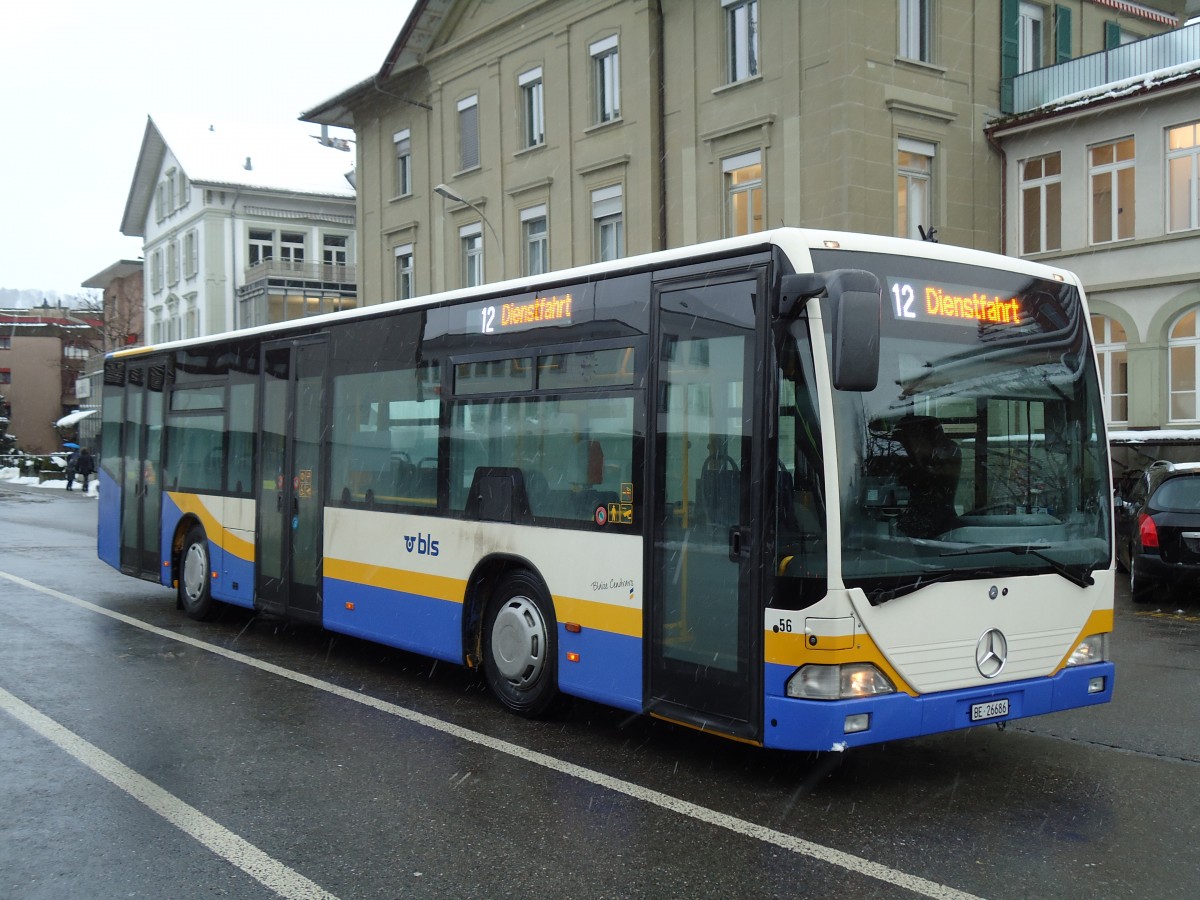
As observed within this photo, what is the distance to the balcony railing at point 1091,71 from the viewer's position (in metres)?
24.7

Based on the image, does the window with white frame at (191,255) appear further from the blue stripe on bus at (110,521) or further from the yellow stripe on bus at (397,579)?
the yellow stripe on bus at (397,579)

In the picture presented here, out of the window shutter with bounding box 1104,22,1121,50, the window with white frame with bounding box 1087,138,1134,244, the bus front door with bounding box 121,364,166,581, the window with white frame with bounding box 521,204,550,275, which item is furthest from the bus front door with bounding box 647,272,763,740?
the window shutter with bounding box 1104,22,1121,50

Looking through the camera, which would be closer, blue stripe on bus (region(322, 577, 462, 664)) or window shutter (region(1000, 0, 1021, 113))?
blue stripe on bus (region(322, 577, 462, 664))

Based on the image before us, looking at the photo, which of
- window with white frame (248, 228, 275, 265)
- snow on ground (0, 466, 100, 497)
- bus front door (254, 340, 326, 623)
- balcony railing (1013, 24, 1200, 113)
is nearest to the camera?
bus front door (254, 340, 326, 623)

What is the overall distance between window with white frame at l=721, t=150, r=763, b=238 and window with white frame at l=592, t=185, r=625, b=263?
2.84m

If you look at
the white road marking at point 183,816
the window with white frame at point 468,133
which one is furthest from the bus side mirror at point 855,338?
the window with white frame at point 468,133

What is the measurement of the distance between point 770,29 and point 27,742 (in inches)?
Answer: 784

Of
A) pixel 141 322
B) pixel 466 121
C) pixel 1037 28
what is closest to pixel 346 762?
pixel 1037 28

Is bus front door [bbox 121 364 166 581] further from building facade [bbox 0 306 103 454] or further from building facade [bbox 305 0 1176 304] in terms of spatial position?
building facade [bbox 0 306 103 454]

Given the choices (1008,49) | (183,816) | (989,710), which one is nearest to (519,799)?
(183,816)

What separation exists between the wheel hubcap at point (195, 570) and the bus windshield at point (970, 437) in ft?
26.4

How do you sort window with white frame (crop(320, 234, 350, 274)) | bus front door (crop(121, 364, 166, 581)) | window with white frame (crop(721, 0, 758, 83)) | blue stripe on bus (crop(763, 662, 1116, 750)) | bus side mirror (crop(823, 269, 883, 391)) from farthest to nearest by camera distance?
window with white frame (crop(320, 234, 350, 274)) < window with white frame (crop(721, 0, 758, 83)) < bus front door (crop(121, 364, 166, 581)) < blue stripe on bus (crop(763, 662, 1116, 750)) < bus side mirror (crop(823, 269, 883, 391))

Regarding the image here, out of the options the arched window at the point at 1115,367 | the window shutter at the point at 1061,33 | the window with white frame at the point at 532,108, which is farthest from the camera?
Result: the window with white frame at the point at 532,108

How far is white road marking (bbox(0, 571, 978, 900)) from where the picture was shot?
16.0 feet
